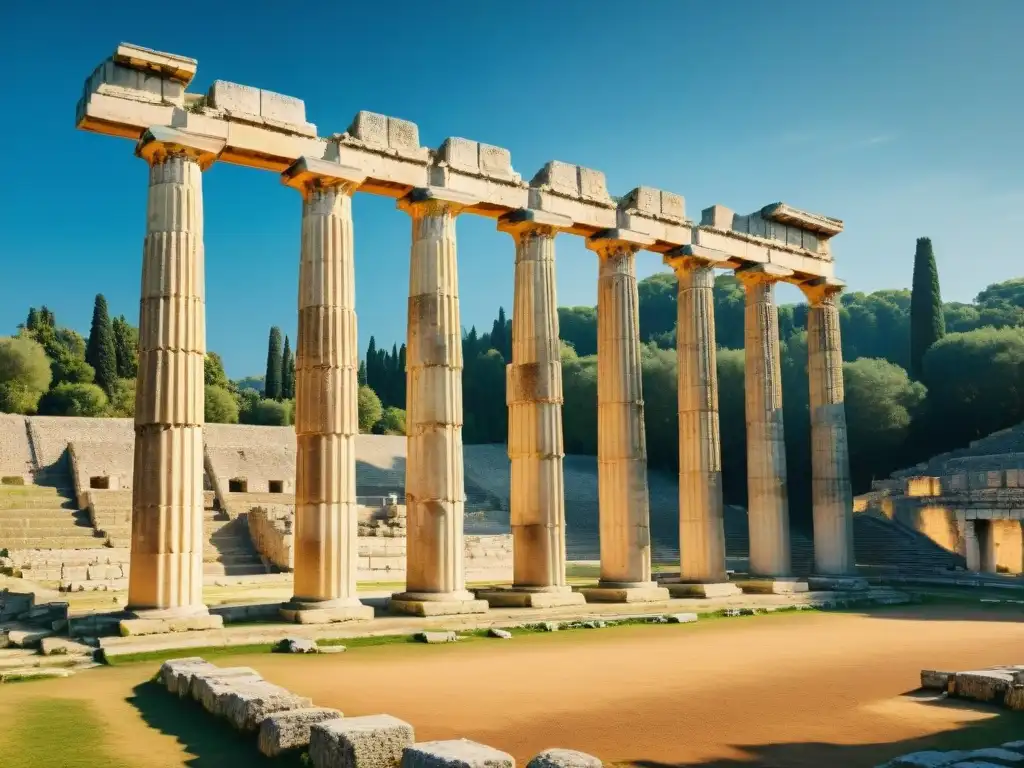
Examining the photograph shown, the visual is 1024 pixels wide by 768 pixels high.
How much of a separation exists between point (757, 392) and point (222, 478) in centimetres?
2968

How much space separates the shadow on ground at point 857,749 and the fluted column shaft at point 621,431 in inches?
478

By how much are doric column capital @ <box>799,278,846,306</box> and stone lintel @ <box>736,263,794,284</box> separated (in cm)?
176

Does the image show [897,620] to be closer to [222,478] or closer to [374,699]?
[374,699]

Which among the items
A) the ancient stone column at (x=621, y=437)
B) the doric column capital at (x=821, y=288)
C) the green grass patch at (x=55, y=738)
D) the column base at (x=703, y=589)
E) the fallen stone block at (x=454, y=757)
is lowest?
the green grass patch at (x=55, y=738)

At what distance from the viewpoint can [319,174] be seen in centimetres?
1842

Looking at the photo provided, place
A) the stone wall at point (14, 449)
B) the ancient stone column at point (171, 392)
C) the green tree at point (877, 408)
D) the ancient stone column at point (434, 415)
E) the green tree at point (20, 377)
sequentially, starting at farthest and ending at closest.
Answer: the green tree at point (20, 377) < the green tree at point (877, 408) < the stone wall at point (14, 449) < the ancient stone column at point (434, 415) < the ancient stone column at point (171, 392)

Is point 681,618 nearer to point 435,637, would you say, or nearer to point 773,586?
point 773,586

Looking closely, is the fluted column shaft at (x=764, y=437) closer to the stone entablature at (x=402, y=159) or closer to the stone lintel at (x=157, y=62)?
the stone entablature at (x=402, y=159)

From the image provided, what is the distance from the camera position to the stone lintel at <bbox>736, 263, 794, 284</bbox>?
26281mm

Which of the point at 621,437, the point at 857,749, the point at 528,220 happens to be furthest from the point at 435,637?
the point at 528,220

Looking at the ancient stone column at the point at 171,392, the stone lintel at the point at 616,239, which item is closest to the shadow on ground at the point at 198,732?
the ancient stone column at the point at 171,392

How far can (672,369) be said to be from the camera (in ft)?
190

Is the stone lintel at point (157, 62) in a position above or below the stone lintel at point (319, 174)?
above

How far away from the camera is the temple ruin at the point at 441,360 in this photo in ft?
54.5
